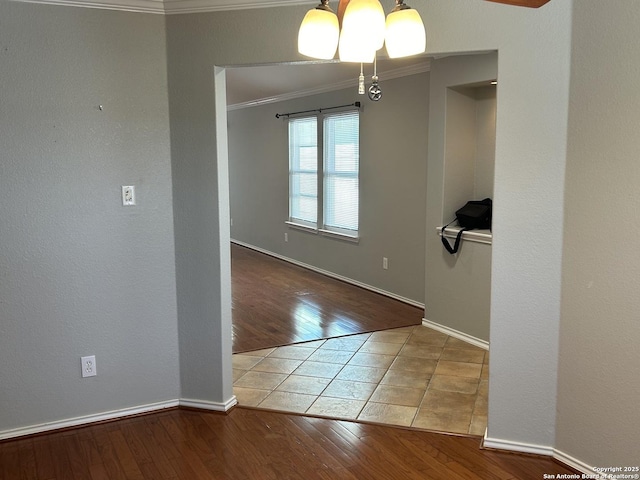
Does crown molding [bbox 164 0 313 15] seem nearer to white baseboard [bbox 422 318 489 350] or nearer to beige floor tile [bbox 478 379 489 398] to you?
beige floor tile [bbox 478 379 489 398]

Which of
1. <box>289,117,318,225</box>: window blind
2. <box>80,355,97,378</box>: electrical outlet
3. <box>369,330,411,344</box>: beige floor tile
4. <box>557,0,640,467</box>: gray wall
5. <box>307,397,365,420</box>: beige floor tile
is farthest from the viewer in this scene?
<box>289,117,318,225</box>: window blind

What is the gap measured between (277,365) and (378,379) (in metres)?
0.72

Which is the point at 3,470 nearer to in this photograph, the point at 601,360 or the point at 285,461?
the point at 285,461

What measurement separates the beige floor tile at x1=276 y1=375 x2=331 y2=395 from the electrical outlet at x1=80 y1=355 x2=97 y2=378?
3.60 feet

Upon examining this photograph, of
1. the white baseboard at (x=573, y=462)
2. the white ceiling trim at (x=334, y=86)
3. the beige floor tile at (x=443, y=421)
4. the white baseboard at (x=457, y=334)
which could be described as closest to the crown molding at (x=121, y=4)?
the beige floor tile at (x=443, y=421)

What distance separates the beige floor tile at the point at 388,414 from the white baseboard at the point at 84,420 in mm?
1094

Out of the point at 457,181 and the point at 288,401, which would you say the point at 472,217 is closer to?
the point at 457,181

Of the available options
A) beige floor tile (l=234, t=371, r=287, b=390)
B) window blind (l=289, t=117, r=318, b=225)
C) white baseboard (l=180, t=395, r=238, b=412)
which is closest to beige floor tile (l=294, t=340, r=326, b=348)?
beige floor tile (l=234, t=371, r=287, b=390)

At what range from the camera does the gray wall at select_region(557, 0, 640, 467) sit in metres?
2.28

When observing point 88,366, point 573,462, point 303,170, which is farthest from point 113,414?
point 303,170

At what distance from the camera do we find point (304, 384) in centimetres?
361

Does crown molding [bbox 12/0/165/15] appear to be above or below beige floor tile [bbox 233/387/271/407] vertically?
above

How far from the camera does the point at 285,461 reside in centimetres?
270

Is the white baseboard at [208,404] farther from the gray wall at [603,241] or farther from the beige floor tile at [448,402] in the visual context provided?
the gray wall at [603,241]
